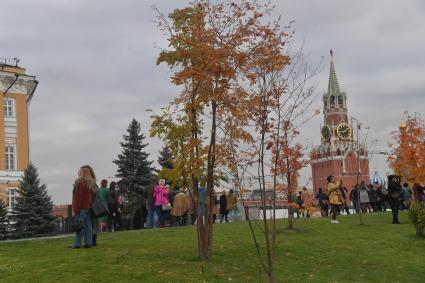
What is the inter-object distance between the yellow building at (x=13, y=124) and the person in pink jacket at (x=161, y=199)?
102 feet

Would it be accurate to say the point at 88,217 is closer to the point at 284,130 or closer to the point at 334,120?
the point at 284,130

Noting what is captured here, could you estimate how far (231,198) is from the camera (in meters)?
26.0

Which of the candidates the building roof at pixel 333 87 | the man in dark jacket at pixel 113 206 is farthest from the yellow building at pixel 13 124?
the building roof at pixel 333 87

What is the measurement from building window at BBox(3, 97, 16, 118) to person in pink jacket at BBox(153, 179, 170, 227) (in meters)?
33.8

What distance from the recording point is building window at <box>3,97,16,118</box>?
171 ft

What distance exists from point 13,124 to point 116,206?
110 ft

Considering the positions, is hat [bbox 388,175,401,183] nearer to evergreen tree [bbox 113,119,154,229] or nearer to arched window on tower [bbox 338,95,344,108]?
evergreen tree [bbox 113,119,154,229]

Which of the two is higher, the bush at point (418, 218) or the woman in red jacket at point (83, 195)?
the woman in red jacket at point (83, 195)

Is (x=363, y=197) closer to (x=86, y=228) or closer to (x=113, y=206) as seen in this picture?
(x=113, y=206)

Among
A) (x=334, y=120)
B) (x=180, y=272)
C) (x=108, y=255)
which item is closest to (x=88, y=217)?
(x=108, y=255)

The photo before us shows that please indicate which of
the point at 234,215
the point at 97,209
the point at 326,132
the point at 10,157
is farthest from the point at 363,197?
the point at 326,132

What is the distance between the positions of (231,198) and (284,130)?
52.5 feet

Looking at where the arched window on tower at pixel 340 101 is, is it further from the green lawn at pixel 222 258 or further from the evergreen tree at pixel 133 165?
the green lawn at pixel 222 258

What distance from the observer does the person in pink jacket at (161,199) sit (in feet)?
70.5
